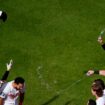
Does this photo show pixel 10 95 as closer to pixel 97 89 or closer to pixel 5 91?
pixel 5 91

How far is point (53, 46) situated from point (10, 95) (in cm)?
580

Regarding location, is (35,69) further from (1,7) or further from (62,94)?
(1,7)

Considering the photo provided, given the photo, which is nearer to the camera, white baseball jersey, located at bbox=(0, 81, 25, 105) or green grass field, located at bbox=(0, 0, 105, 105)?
white baseball jersey, located at bbox=(0, 81, 25, 105)

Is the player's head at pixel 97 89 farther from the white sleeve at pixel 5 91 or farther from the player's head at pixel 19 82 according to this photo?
the white sleeve at pixel 5 91

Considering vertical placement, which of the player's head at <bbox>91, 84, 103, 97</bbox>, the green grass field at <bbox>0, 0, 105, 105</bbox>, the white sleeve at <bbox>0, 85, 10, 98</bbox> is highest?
the green grass field at <bbox>0, 0, 105, 105</bbox>

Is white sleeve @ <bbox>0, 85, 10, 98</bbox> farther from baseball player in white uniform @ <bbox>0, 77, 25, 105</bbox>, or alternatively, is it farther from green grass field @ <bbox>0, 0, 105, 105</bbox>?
green grass field @ <bbox>0, 0, 105, 105</bbox>

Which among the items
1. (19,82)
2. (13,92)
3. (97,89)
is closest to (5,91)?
(13,92)

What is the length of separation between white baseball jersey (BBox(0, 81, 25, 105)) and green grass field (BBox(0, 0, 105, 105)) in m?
2.18

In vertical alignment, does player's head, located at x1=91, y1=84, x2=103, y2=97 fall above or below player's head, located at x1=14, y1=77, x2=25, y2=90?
below

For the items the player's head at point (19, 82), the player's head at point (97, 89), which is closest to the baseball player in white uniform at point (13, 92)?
the player's head at point (19, 82)

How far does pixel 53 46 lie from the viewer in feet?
65.1

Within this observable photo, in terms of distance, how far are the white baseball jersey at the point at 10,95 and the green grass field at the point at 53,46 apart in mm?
2184

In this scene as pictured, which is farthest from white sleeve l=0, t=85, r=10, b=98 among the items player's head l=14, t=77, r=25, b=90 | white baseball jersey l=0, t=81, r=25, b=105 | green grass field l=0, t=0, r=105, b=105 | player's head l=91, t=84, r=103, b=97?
player's head l=91, t=84, r=103, b=97

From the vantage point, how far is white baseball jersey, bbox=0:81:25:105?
14.3 meters
